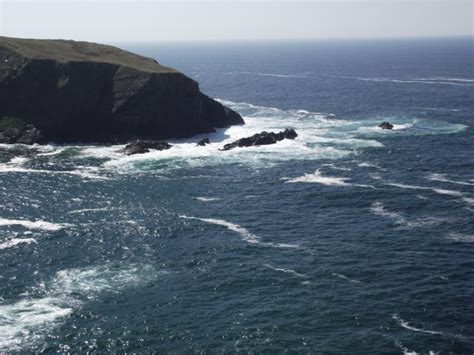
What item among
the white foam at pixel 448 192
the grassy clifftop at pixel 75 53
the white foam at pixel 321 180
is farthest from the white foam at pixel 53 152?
the white foam at pixel 448 192

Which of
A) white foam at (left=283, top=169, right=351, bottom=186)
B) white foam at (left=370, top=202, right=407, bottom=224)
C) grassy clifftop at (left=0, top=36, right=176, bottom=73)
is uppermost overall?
grassy clifftop at (left=0, top=36, right=176, bottom=73)

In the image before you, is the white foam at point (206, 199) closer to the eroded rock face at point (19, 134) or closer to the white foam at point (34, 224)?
the white foam at point (34, 224)

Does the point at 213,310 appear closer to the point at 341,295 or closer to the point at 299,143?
the point at 341,295

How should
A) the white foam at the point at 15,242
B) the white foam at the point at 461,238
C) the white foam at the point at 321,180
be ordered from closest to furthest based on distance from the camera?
the white foam at the point at 15,242
the white foam at the point at 461,238
the white foam at the point at 321,180

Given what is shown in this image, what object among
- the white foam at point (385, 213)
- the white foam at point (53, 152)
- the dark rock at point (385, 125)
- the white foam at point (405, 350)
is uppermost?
the dark rock at point (385, 125)

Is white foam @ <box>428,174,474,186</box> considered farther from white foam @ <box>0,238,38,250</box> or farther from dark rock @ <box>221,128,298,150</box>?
→ white foam @ <box>0,238,38,250</box>

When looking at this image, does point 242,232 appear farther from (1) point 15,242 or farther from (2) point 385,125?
(2) point 385,125

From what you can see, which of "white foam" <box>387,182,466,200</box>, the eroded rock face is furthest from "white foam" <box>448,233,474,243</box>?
the eroded rock face

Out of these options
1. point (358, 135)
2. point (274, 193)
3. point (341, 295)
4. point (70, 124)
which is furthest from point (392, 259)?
point (70, 124)
